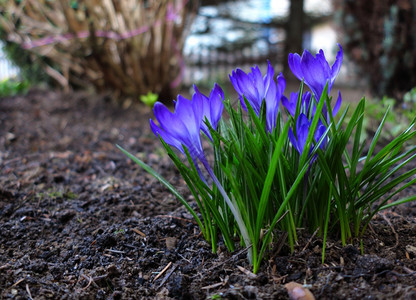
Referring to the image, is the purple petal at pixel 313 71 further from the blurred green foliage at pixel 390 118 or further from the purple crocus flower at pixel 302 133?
the blurred green foliage at pixel 390 118

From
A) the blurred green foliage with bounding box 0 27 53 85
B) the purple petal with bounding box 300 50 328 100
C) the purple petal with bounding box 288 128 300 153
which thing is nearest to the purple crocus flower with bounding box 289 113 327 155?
the purple petal with bounding box 288 128 300 153

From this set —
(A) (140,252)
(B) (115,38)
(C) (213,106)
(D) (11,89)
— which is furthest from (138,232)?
(D) (11,89)

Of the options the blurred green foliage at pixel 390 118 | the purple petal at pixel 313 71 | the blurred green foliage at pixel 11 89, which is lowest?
the blurred green foliage at pixel 390 118

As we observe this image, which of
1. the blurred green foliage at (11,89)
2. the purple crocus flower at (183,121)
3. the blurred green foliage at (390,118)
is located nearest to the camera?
the purple crocus flower at (183,121)

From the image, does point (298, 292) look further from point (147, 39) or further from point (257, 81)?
point (147, 39)

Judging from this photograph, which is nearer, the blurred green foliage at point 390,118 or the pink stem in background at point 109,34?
the blurred green foliage at point 390,118

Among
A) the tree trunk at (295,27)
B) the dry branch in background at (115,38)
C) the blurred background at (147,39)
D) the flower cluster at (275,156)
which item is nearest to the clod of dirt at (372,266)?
the flower cluster at (275,156)

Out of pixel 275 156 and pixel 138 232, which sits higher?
pixel 275 156
